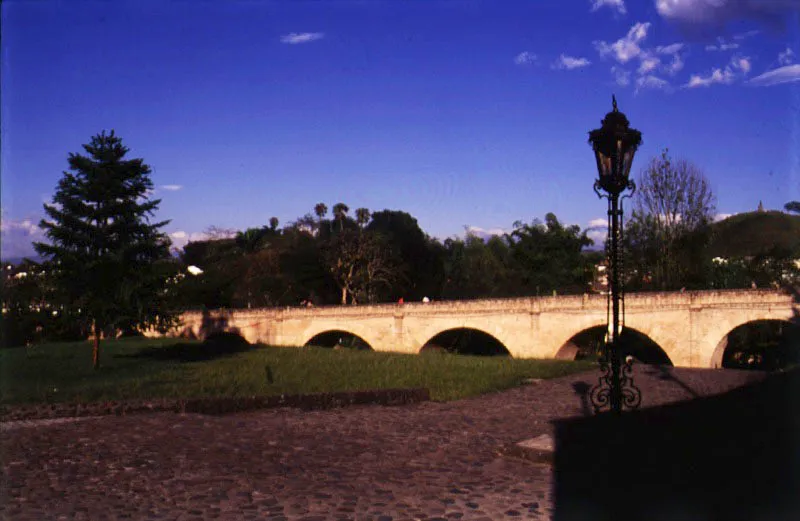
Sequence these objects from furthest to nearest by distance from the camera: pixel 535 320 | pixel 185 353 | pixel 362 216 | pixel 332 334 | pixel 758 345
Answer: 1. pixel 362 216
2. pixel 332 334
3. pixel 758 345
4. pixel 535 320
5. pixel 185 353

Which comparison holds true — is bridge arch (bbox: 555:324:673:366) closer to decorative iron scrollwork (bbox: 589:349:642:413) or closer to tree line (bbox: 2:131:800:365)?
tree line (bbox: 2:131:800:365)

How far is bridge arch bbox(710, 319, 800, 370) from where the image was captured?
31906 millimetres

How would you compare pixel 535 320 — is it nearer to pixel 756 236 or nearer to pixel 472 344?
pixel 472 344

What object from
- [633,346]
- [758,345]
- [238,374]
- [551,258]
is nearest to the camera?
[238,374]

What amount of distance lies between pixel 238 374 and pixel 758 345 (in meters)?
25.5

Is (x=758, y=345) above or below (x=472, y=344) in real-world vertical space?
above

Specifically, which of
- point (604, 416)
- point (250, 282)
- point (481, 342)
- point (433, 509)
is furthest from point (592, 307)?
point (250, 282)

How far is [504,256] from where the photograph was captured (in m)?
64.0

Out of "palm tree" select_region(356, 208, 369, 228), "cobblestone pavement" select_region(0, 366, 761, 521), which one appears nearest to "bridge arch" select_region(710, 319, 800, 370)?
"cobblestone pavement" select_region(0, 366, 761, 521)

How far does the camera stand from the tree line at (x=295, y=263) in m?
22.0

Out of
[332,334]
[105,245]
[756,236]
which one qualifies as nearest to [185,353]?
[105,245]

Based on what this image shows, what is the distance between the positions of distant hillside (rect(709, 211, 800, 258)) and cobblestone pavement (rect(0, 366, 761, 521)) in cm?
3313

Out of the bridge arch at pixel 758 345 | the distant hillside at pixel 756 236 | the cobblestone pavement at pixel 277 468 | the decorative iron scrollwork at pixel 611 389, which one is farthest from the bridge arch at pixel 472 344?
the decorative iron scrollwork at pixel 611 389

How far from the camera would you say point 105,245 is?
73.2ft
